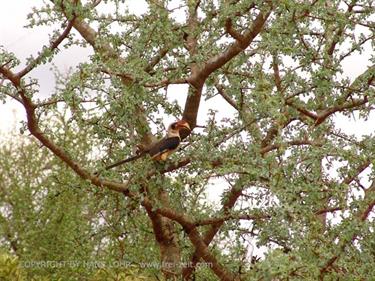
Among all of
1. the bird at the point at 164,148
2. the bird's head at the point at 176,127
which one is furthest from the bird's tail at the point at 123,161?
the bird's head at the point at 176,127

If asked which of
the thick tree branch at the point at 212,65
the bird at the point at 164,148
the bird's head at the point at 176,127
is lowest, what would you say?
the bird at the point at 164,148

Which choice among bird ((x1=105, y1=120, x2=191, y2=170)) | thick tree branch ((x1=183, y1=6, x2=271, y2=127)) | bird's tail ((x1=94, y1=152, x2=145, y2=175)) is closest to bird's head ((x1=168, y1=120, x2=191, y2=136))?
bird ((x1=105, y1=120, x2=191, y2=170))

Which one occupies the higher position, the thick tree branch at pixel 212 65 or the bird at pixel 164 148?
the thick tree branch at pixel 212 65

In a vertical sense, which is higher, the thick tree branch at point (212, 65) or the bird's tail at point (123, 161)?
the thick tree branch at point (212, 65)

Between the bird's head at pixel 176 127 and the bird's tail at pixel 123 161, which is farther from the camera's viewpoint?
the bird's head at pixel 176 127

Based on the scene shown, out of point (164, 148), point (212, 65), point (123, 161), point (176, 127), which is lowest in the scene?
point (123, 161)

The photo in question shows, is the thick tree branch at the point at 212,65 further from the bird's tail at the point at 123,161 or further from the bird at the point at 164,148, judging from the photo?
the bird's tail at the point at 123,161

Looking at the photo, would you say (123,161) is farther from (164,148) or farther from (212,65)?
(212,65)

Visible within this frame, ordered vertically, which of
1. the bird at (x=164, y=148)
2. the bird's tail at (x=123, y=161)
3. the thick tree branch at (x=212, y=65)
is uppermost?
the thick tree branch at (x=212, y=65)

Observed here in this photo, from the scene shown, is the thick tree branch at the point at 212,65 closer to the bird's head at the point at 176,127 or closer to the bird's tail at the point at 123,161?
the bird's head at the point at 176,127

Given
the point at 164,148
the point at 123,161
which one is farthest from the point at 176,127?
the point at 123,161

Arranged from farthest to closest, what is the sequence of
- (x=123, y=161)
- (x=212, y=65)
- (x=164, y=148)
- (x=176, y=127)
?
(x=212, y=65) → (x=176, y=127) → (x=164, y=148) → (x=123, y=161)

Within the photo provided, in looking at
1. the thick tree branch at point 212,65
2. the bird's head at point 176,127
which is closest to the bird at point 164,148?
the bird's head at point 176,127

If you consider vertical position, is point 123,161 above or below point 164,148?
below
